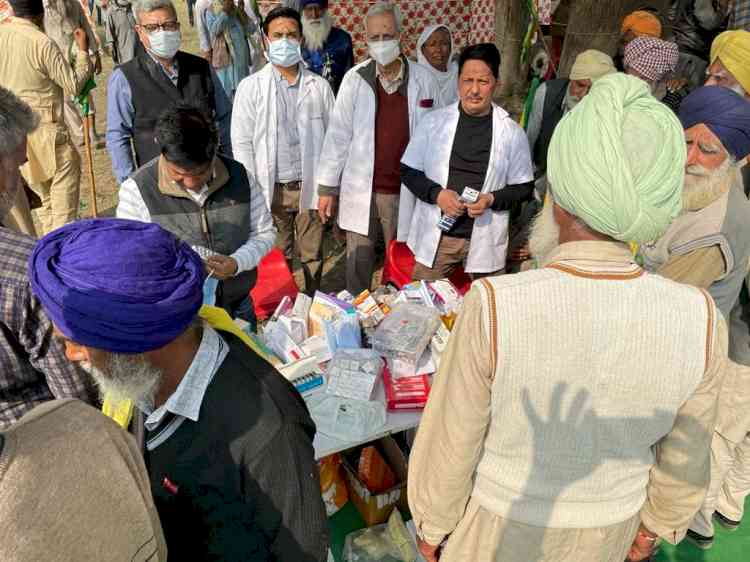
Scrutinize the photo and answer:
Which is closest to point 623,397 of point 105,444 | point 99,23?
point 105,444

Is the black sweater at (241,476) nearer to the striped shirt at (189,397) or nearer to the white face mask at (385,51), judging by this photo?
the striped shirt at (189,397)

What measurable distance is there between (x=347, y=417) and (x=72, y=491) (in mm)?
1734

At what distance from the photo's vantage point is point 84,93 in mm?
5004

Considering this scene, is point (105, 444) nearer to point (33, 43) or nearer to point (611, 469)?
point (611, 469)

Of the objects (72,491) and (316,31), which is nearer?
(72,491)

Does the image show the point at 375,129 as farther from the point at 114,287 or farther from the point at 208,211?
the point at 114,287

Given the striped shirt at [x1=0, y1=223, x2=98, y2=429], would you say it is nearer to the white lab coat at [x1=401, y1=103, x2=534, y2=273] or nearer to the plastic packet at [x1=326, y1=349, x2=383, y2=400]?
the plastic packet at [x1=326, y1=349, x2=383, y2=400]

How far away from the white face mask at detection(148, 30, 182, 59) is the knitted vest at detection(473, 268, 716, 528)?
359 cm

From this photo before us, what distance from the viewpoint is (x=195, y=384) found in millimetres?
1377

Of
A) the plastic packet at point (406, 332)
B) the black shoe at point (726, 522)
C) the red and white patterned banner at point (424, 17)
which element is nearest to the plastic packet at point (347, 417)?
the plastic packet at point (406, 332)

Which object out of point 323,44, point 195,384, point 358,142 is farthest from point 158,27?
point 195,384

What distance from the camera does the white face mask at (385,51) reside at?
4.01m

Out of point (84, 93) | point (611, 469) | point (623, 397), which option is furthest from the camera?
point (84, 93)

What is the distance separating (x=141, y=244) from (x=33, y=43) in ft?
13.3
